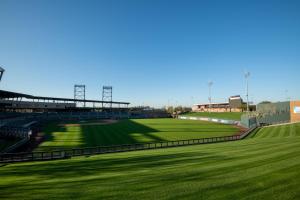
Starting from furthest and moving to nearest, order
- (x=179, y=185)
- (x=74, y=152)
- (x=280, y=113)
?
(x=280, y=113) < (x=74, y=152) < (x=179, y=185)

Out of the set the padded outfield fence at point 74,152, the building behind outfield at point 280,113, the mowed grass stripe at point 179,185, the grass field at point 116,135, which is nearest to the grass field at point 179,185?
the mowed grass stripe at point 179,185

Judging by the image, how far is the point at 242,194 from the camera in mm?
7082

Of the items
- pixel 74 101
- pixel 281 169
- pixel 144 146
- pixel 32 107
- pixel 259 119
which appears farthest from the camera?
pixel 74 101

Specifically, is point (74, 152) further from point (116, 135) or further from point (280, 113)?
point (280, 113)

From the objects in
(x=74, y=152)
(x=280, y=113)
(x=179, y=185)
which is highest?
(x=280, y=113)

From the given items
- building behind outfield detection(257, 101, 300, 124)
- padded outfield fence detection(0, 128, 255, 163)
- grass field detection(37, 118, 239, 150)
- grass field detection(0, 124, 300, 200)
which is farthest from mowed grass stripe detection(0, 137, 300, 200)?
building behind outfield detection(257, 101, 300, 124)

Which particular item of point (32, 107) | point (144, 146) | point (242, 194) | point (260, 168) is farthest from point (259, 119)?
point (32, 107)

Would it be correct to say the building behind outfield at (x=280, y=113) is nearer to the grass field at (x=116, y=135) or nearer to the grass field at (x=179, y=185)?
the grass field at (x=116, y=135)

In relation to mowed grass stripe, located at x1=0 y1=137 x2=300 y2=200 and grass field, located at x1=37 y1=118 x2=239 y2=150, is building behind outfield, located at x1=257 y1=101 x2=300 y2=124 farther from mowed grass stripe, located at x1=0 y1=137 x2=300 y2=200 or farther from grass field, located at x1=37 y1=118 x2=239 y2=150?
mowed grass stripe, located at x1=0 y1=137 x2=300 y2=200

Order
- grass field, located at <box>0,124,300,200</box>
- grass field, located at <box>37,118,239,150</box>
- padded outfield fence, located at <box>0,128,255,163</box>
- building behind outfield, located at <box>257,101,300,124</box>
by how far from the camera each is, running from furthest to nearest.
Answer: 1. building behind outfield, located at <box>257,101,300,124</box>
2. grass field, located at <box>37,118,239,150</box>
3. padded outfield fence, located at <box>0,128,255,163</box>
4. grass field, located at <box>0,124,300,200</box>

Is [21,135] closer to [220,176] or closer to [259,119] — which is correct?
[220,176]

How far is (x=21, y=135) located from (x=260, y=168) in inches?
1541

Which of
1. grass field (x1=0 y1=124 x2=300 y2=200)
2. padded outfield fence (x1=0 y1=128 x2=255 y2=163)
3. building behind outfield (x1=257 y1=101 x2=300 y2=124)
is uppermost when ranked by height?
building behind outfield (x1=257 y1=101 x2=300 y2=124)

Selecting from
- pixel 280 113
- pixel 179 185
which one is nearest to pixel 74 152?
pixel 179 185
